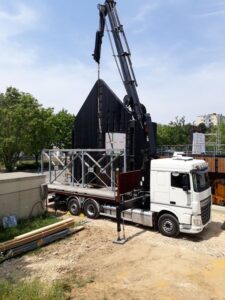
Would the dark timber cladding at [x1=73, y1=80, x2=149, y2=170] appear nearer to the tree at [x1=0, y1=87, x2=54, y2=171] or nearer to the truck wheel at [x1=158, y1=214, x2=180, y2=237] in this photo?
the truck wheel at [x1=158, y1=214, x2=180, y2=237]

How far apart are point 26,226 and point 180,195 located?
20.6 feet

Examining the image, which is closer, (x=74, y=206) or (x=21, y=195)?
(x=21, y=195)

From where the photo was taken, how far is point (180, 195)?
40.5ft

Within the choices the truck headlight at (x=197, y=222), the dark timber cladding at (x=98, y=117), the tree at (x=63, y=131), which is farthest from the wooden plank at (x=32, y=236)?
the tree at (x=63, y=131)

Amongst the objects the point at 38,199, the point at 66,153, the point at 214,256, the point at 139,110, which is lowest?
the point at 214,256

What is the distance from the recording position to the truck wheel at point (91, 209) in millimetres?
15078

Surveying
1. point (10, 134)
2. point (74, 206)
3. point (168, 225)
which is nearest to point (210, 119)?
point (10, 134)

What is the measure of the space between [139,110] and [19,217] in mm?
7375

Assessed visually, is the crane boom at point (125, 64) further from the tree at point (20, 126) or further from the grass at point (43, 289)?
the tree at point (20, 126)

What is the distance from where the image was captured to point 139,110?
16.0 metres

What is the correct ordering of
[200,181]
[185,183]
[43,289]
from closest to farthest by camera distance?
[43,289] → [185,183] → [200,181]

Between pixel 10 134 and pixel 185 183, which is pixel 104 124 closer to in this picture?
pixel 185 183

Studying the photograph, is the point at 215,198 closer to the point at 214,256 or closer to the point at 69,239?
the point at 214,256

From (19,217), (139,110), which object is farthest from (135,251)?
(139,110)
